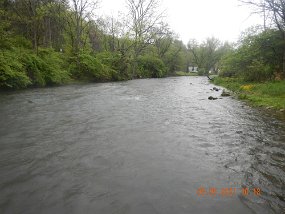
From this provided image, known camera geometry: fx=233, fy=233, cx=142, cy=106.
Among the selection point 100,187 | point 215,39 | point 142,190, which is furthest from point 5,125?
point 215,39

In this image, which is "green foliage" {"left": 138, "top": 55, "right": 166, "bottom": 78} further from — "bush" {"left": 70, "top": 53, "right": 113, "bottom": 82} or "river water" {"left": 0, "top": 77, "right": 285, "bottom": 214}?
"river water" {"left": 0, "top": 77, "right": 285, "bottom": 214}

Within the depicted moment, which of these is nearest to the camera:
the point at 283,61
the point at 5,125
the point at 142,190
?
the point at 142,190

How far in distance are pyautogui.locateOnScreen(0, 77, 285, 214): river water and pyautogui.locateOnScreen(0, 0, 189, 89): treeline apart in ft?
37.6

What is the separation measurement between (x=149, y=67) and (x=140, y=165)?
150ft

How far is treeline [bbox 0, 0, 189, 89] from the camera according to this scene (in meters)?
19.0

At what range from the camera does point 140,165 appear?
5207mm

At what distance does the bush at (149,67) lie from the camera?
4709 cm

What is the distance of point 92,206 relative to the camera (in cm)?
375

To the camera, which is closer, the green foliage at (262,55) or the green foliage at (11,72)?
the green foliage at (11,72)

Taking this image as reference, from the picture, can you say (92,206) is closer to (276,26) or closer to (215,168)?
(215,168)

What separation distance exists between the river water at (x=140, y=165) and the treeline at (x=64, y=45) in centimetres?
1145

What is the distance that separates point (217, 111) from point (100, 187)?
8505mm
